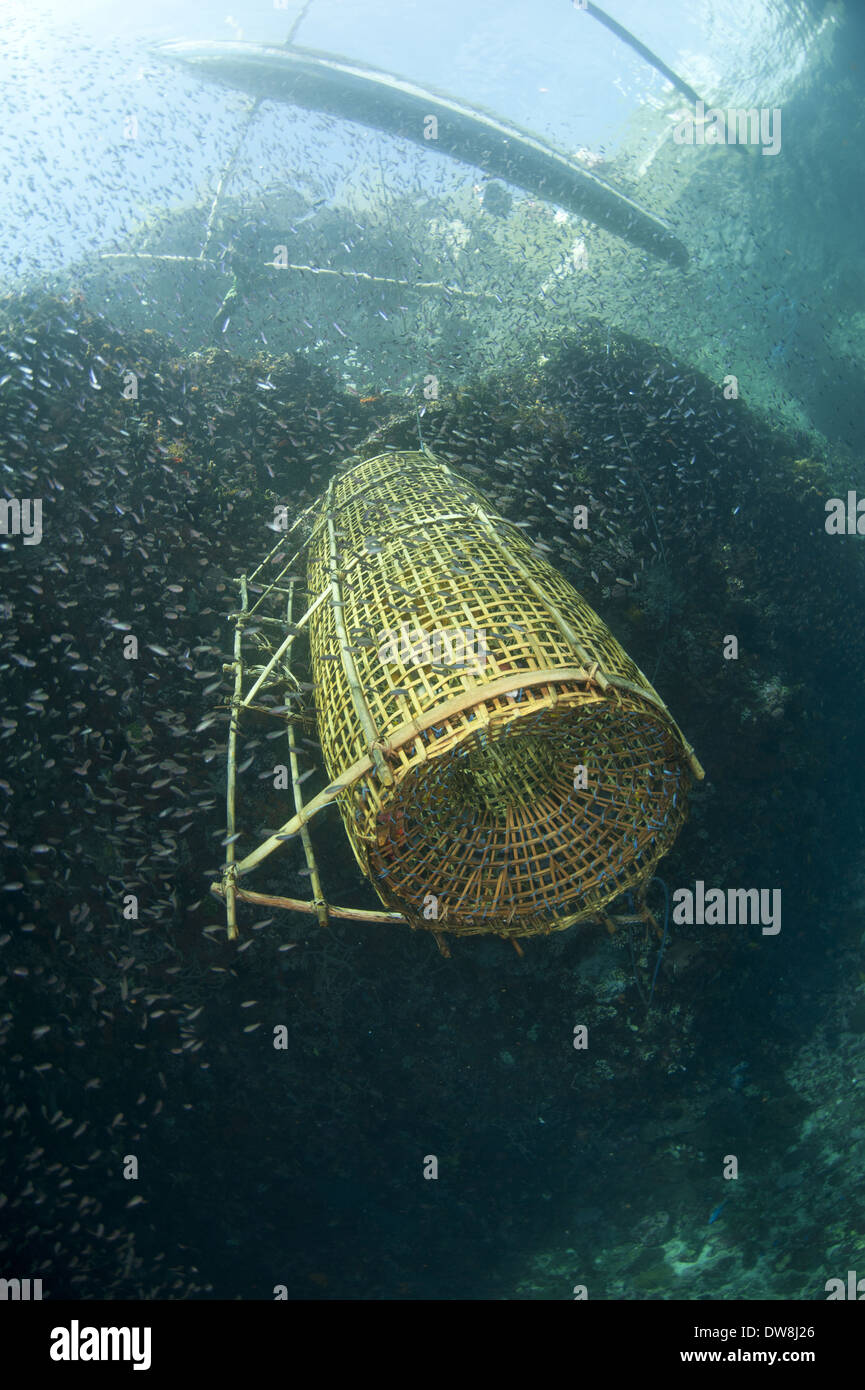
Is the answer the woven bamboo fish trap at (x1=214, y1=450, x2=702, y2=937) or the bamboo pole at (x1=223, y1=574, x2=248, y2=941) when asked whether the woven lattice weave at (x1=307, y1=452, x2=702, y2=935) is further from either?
the bamboo pole at (x1=223, y1=574, x2=248, y2=941)

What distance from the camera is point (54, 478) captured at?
607 centimetres

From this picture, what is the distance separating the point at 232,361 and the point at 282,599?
4.62 meters

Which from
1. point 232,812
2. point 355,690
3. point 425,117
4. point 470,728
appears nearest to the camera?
point 470,728

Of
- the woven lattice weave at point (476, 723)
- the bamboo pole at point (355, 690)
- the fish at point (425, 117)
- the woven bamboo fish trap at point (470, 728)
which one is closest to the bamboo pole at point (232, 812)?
the woven bamboo fish trap at point (470, 728)

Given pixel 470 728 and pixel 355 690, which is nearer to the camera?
pixel 470 728

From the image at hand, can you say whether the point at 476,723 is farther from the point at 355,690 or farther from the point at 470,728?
the point at 355,690

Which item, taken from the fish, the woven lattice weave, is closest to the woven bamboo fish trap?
the woven lattice weave

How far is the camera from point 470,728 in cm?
315

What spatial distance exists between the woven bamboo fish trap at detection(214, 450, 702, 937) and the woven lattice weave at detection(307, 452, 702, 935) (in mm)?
14

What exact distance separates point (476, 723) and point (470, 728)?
0.04 m

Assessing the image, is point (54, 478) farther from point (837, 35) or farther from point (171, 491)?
point (837, 35)

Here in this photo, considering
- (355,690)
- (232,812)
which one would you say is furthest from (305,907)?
(355,690)

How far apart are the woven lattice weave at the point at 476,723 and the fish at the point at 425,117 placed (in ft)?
50.5

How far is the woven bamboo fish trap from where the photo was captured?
339 centimetres
